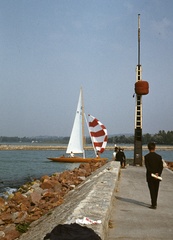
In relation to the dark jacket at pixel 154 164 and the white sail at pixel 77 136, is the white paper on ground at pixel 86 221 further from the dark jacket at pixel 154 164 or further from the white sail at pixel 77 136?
the white sail at pixel 77 136

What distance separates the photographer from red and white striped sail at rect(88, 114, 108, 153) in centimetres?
3688

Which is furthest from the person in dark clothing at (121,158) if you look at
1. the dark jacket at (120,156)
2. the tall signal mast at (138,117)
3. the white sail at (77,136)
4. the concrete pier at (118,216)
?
the white sail at (77,136)

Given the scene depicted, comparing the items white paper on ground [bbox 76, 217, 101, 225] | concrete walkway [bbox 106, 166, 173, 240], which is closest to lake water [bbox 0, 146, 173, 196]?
concrete walkway [bbox 106, 166, 173, 240]

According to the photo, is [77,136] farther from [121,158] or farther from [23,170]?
[121,158]

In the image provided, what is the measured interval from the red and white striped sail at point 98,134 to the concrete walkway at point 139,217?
26.6m

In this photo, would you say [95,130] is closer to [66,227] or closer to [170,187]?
[170,187]

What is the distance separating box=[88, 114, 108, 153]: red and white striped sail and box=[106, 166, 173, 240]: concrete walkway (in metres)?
26.6

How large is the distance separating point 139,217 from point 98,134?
30768 millimetres

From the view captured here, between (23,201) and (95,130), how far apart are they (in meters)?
27.6

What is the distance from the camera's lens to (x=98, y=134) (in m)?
37.4

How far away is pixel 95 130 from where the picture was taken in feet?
124

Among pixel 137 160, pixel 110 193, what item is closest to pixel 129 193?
pixel 110 193

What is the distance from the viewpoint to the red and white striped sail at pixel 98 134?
1452 inches

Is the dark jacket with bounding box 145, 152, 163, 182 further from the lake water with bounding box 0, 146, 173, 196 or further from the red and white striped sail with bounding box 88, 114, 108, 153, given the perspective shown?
the red and white striped sail with bounding box 88, 114, 108, 153
